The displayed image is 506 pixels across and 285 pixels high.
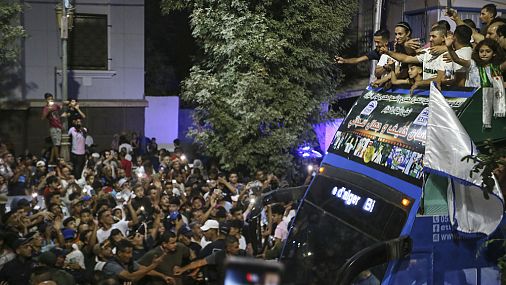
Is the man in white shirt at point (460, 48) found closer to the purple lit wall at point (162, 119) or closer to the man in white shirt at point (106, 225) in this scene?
the man in white shirt at point (106, 225)

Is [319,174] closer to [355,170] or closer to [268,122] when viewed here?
[355,170]

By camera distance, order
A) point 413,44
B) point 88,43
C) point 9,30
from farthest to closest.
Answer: point 88,43 < point 9,30 < point 413,44

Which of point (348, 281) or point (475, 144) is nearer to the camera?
point (348, 281)

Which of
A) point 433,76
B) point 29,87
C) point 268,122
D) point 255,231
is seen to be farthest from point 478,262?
point 29,87

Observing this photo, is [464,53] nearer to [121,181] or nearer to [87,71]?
[121,181]

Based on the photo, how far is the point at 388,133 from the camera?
5.87m

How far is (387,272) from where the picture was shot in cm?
509

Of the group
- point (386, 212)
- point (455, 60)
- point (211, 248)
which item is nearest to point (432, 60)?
point (455, 60)

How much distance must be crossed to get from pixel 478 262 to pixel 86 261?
458cm

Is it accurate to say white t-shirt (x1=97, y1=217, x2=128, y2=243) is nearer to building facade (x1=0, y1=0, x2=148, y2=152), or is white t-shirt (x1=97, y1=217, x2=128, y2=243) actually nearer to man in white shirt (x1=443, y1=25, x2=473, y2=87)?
man in white shirt (x1=443, y1=25, x2=473, y2=87)

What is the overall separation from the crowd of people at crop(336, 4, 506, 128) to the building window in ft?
41.3

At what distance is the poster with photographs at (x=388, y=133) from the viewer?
5457 millimetres

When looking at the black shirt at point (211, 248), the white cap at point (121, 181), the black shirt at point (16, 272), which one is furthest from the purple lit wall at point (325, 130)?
the black shirt at point (16, 272)

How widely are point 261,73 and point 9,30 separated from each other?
634cm
